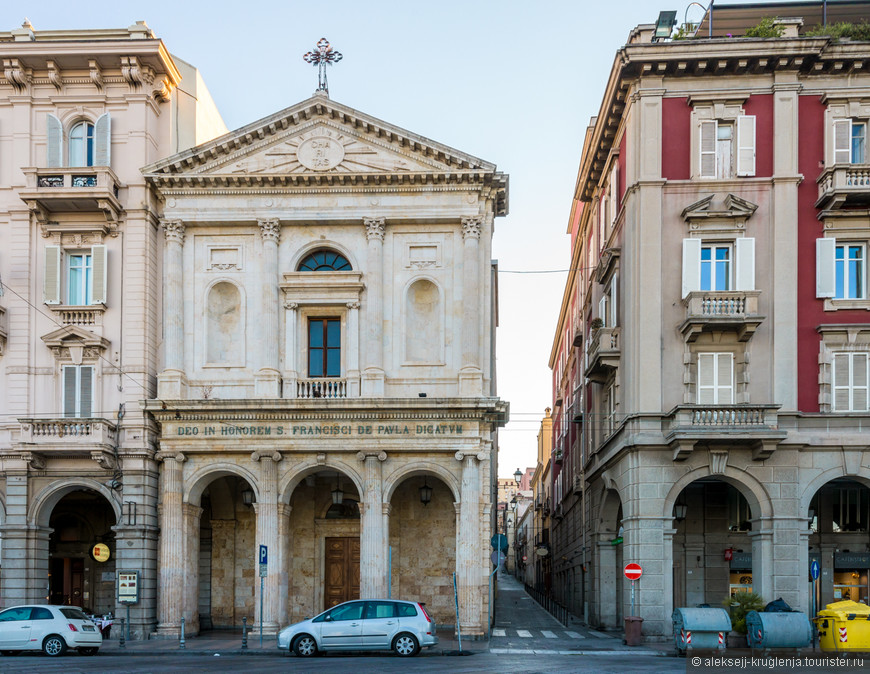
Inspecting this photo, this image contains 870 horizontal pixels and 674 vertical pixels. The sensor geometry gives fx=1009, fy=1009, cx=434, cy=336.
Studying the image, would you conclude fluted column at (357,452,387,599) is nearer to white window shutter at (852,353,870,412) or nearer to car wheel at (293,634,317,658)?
car wheel at (293,634,317,658)

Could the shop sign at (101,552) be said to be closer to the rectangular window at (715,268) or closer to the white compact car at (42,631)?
the white compact car at (42,631)

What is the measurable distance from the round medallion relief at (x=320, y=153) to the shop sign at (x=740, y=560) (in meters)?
20.5

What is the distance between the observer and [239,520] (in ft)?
129

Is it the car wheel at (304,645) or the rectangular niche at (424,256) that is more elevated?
the rectangular niche at (424,256)

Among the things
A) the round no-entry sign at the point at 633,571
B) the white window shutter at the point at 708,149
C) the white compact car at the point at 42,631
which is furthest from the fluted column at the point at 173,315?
the white window shutter at the point at 708,149

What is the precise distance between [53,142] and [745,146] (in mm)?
24495

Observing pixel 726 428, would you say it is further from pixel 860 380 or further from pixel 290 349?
pixel 290 349

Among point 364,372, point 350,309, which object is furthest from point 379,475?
point 350,309

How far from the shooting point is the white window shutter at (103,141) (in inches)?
1438

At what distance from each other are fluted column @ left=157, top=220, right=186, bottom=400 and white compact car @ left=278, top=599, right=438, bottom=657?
11209 millimetres

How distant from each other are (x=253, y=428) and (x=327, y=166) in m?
9.81

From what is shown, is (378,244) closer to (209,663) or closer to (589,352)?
(589,352)

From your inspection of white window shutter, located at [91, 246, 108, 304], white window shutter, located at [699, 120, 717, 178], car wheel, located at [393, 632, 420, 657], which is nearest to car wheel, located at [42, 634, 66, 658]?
car wheel, located at [393, 632, 420, 657]

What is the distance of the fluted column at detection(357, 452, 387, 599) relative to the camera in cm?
3462
